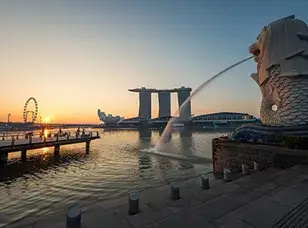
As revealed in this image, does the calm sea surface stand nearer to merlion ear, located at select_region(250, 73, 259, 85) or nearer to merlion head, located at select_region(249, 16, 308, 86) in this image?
merlion ear, located at select_region(250, 73, 259, 85)

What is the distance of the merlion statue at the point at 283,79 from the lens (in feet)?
50.9

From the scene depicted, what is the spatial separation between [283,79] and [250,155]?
26.0 ft

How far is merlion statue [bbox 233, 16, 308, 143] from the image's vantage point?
50.9 feet

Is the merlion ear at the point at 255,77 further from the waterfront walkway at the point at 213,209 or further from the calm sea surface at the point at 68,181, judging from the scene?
the waterfront walkway at the point at 213,209

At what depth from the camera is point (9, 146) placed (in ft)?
72.7

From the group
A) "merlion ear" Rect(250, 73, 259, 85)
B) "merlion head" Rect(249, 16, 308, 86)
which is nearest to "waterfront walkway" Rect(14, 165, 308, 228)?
"merlion head" Rect(249, 16, 308, 86)

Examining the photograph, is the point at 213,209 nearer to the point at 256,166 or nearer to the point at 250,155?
the point at 256,166

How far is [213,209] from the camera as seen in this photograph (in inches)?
246

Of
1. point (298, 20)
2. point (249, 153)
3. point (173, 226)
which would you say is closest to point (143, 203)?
point (173, 226)

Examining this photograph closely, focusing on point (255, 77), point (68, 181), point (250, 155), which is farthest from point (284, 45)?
point (68, 181)

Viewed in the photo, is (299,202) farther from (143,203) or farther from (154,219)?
(143,203)

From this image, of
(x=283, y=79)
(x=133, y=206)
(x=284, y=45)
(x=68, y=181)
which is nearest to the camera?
(x=133, y=206)

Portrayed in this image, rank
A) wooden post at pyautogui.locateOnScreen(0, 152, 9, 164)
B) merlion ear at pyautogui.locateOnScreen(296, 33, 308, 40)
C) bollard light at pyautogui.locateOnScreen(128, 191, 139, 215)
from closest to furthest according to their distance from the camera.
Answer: bollard light at pyautogui.locateOnScreen(128, 191, 139, 215) → merlion ear at pyautogui.locateOnScreen(296, 33, 308, 40) → wooden post at pyautogui.locateOnScreen(0, 152, 9, 164)

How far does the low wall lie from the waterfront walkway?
106 inches
